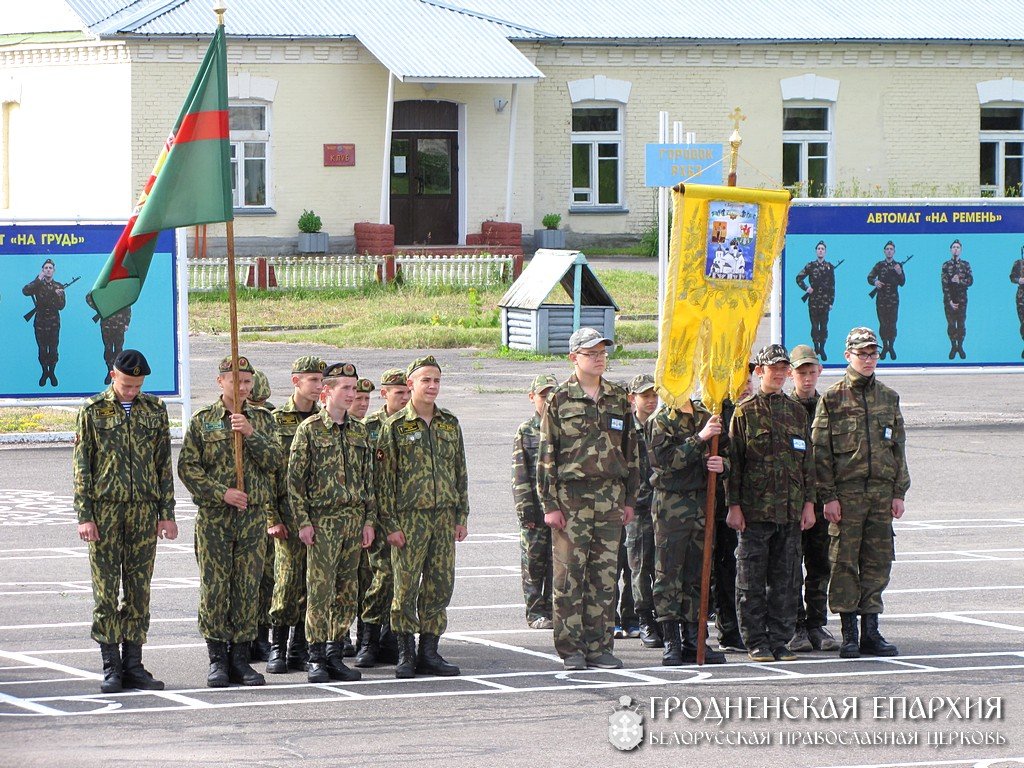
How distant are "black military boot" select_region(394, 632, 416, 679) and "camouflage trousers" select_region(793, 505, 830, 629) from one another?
2.58 m

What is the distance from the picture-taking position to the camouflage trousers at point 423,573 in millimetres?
10570

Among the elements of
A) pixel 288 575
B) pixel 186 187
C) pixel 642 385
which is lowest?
pixel 288 575

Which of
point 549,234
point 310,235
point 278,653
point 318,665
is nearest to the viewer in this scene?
point 318,665

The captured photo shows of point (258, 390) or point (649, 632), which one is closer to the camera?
point (258, 390)

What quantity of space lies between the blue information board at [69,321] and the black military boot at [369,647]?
963cm

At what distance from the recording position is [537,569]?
471 inches

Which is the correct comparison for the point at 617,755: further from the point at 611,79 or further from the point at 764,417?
the point at 611,79

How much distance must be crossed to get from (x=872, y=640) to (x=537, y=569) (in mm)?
2327

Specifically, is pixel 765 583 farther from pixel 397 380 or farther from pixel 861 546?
pixel 397 380

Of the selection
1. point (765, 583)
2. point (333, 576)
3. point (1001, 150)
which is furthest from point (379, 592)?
point (1001, 150)

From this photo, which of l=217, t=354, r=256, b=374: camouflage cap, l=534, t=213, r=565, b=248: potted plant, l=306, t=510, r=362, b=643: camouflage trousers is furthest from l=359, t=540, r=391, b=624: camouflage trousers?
l=534, t=213, r=565, b=248: potted plant

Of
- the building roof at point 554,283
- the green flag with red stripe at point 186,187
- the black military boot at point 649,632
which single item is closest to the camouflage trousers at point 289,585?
the green flag with red stripe at point 186,187

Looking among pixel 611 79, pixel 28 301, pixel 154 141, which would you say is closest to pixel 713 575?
pixel 28 301

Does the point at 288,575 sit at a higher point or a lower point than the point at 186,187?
lower
